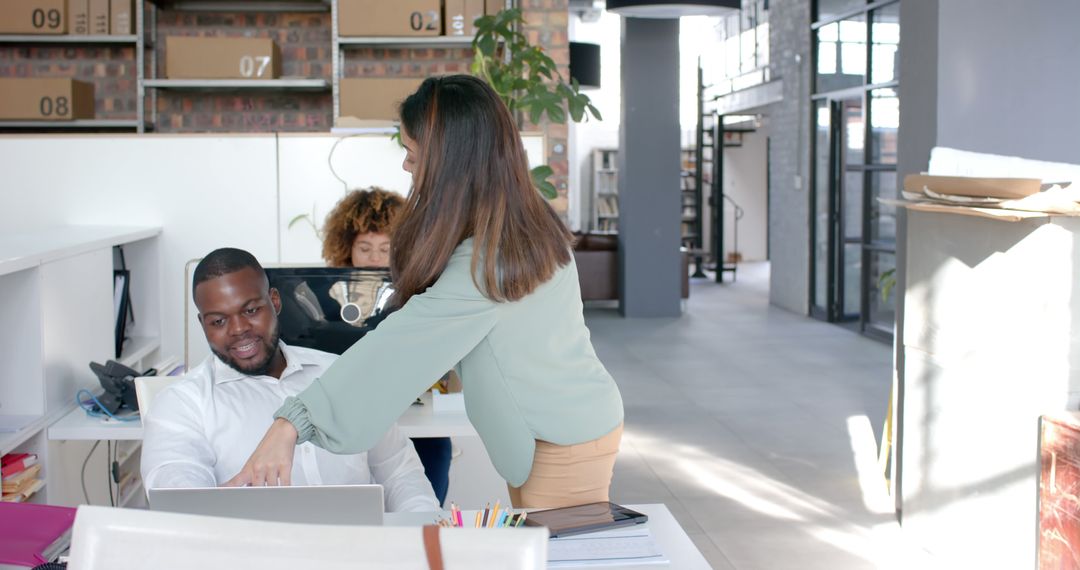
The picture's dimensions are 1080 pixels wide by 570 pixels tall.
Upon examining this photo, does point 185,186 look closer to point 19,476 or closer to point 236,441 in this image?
point 19,476

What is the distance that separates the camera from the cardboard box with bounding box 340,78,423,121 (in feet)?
21.1

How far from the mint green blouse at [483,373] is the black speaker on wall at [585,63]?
32.5 ft

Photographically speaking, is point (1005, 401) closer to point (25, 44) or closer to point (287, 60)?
point (287, 60)

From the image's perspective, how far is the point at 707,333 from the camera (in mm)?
9297

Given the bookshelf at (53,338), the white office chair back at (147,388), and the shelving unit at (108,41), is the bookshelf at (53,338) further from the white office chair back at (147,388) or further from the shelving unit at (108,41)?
the shelving unit at (108,41)

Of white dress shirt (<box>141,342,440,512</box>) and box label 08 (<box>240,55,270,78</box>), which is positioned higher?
box label 08 (<box>240,55,270,78</box>)

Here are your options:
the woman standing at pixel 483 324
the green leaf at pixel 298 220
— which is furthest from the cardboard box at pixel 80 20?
the woman standing at pixel 483 324

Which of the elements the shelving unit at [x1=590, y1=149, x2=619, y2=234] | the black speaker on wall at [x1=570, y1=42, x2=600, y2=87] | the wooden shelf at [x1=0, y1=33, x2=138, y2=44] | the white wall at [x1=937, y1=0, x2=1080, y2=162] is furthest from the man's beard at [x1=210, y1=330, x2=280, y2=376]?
the shelving unit at [x1=590, y1=149, x2=619, y2=234]

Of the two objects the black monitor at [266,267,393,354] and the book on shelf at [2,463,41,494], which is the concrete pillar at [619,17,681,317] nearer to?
→ the black monitor at [266,267,393,354]

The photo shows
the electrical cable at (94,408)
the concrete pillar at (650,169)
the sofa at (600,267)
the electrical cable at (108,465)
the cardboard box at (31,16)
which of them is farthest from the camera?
the sofa at (600,267)

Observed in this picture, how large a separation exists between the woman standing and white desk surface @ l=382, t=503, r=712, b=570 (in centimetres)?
14

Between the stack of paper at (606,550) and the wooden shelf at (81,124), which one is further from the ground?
the wooden shelf at (81,124)

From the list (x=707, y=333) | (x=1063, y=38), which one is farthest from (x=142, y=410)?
(x=707, y=333)

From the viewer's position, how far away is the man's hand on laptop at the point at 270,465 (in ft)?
4.87
